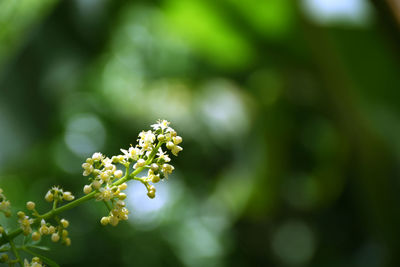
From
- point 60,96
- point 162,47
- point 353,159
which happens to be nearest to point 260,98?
point 353,159

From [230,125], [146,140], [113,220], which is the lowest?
[113,220]

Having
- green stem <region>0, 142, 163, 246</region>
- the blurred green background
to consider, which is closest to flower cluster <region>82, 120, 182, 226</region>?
green stem <region>0, 142, 163, 246</region>

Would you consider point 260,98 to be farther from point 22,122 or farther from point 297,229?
point 22,122

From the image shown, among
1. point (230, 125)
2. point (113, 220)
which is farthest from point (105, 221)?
point (230, 125)

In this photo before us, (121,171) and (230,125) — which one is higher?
(230,125)

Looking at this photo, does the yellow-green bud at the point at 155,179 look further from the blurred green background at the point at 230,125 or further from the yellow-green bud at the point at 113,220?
the blurred green background at the point at 230,125

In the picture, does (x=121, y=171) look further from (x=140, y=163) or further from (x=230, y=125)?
(x=230, y=125)
